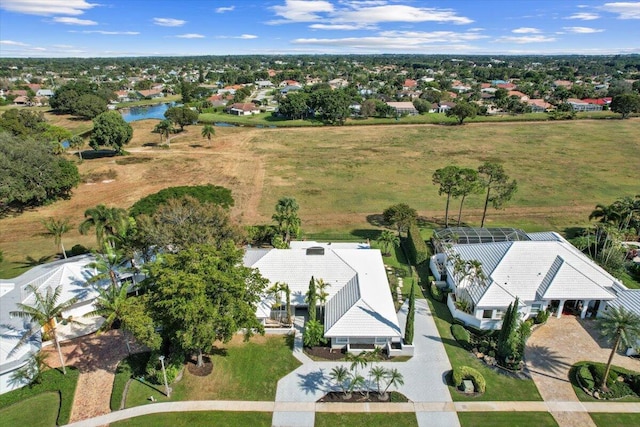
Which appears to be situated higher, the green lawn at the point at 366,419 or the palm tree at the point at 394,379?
the palm tree at the point at 394,379

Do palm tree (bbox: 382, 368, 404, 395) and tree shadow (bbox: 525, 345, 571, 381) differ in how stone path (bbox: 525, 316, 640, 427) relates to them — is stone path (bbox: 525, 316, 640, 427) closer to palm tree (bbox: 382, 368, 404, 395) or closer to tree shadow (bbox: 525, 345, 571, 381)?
tree shadow (bbox: 525, 345, 571, 381)

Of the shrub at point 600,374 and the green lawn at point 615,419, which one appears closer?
the green lawn at point 615,419

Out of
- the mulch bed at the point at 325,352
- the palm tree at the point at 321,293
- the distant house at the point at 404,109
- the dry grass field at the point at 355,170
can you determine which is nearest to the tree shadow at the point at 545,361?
the mulch bed at the point at 325,352

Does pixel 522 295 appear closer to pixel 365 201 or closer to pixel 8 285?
pixel 365 201

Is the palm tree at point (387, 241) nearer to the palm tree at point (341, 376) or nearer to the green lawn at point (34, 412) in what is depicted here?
the palm tree at point (341, 376)

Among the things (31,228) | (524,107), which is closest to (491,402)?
(31,228)

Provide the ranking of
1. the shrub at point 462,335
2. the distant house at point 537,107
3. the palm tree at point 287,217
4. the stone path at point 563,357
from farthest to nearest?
the distant house at point 537,107
the palm tree at point 287,217
the shrub at point 462,335
the stone path at point 563,357

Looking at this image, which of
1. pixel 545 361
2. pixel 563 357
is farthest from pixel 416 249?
pixel 563 357
